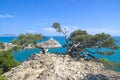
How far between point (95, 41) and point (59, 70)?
7.79 meters

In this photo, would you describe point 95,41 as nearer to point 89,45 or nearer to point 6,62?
point 89,45

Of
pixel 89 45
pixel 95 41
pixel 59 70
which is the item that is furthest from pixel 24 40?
pixel 95 41

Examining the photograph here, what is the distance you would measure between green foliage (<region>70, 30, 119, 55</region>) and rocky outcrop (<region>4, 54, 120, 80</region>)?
9.78 feet

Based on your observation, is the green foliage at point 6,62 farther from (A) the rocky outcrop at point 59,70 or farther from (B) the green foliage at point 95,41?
(B) the green foliage at point 95,41

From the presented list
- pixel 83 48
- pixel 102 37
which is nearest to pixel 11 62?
pixel 83 48

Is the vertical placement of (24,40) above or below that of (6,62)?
above

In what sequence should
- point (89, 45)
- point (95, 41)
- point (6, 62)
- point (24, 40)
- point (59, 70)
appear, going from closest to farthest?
point (59, 70), point (24, 40), point (95, 41), point (89, 45), point (6, 62)

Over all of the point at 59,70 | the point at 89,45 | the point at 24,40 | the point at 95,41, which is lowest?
the point at 59,70

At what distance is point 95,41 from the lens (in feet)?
86.0

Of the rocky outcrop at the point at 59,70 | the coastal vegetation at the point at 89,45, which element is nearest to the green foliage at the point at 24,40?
the rocky outcrop at the point at 59,70

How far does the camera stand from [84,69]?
2148 cm

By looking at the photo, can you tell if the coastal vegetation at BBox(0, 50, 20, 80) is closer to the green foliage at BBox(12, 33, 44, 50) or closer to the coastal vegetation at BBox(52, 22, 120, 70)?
the green foliage at BBox(12, 33, 44, 50)

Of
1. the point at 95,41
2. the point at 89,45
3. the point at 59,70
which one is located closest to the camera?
the point at 59,70

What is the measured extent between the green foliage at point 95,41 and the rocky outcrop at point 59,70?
9.78 ft
